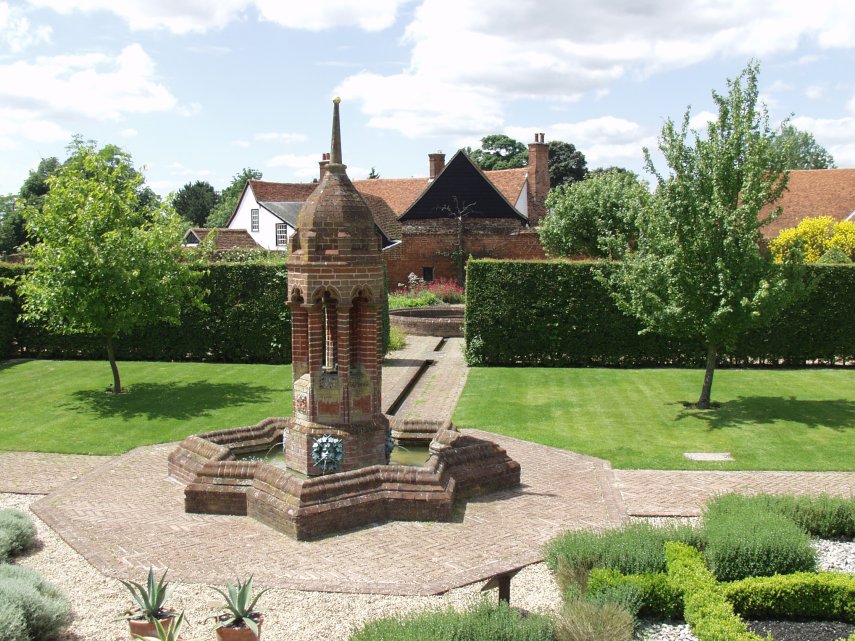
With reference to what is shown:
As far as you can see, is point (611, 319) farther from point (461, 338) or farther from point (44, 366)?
point (44, 366)

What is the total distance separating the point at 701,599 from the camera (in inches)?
294

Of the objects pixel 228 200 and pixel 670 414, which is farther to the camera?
pixel 228 200

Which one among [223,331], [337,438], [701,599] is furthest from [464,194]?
[701,599]

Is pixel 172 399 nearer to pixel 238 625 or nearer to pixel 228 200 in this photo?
pixel 238 625

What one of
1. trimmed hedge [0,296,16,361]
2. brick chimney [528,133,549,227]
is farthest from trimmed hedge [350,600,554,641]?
brick chimney [528,133,549,227]

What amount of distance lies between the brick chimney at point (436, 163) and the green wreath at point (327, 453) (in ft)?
131

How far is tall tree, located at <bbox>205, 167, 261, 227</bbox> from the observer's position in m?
73.2

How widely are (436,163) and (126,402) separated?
34.7m

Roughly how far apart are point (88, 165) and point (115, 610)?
13.2 meters

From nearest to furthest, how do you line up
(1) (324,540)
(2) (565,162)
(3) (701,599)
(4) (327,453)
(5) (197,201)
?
(3) (701,599), (1) (324,540), (4) (327,453), (2) (565,162), (5) (197,201)

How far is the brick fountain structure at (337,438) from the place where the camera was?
10.3 metres

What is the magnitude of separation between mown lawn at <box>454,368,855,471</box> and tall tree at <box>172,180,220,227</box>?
66449 mm

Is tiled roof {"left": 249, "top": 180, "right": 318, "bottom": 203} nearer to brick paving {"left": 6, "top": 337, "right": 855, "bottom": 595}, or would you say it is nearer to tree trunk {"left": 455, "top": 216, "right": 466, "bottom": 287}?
tree trunk {"left": 455, "top": 216, "right": 466, "bottom": 287}

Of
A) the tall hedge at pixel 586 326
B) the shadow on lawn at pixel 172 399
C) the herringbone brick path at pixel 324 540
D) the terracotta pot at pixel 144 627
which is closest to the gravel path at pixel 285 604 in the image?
the herringbone brick path at pixel 324 540
